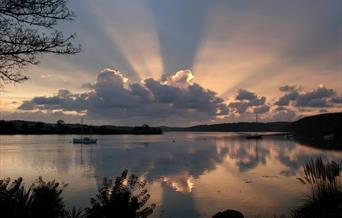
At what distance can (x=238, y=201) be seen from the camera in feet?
62.7

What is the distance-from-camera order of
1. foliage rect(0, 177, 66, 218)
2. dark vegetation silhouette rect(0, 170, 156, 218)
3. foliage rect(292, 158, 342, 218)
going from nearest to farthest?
foliage rect(0, 177, 66, 218)
dark vegetation silhouette rect(0, 170, 156, 218)
foliage rect(292, 158, 342, 218)

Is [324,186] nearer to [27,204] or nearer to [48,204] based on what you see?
[48,204]

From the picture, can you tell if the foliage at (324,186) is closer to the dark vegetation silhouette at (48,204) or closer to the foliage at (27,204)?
the dark vegetation silhouette at (48,204)

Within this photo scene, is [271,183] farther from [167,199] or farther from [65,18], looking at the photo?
[65,18]

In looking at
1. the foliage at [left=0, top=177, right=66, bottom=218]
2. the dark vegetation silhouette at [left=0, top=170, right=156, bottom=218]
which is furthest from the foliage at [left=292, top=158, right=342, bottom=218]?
the foliage at [left=0, top=177, right=66, bottom=218]

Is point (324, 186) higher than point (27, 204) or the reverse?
the reverse

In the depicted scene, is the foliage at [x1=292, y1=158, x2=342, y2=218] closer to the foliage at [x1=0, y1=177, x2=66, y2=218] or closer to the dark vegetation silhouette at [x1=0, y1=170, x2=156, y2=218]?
the dark vegetation silhouette at [x1=0, y1=170, x2=156, y2=218]

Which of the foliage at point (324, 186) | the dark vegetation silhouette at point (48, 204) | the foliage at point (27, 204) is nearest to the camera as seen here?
the foliage at point (27, 204)

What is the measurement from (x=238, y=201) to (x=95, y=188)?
26.5 feet

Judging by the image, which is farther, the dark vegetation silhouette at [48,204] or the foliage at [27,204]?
the dark vegetation silhouette at [48,204]

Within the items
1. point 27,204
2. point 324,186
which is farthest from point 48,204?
point 324,186

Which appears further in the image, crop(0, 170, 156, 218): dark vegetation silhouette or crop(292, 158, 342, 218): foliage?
crop(292, 158, 342, 218): foliage

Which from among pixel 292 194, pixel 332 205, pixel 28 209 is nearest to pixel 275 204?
pixel 292 194

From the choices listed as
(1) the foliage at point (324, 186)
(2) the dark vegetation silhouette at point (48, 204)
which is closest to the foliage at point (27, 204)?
(2) the dark vegetation silhouette at point (48, 204)
